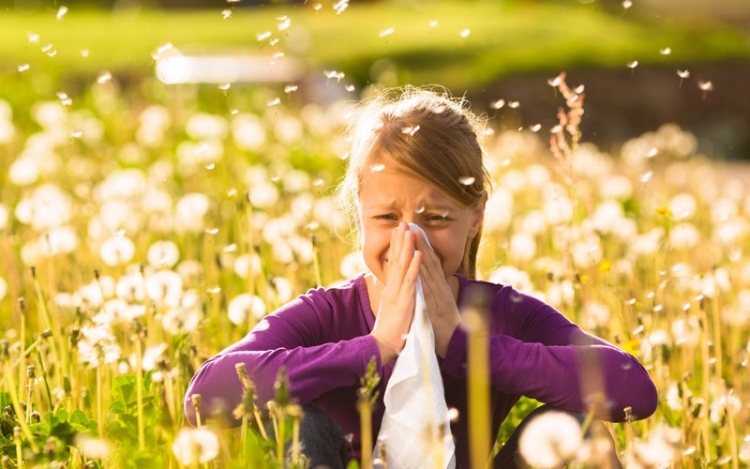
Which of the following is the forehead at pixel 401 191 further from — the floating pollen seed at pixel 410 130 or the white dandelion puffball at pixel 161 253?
the white dandelion puffball at pixel 161 253

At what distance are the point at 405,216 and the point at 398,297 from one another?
0.18 m

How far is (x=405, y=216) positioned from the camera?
79.8 inches

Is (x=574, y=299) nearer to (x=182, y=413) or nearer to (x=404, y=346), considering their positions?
(x=404, y=346)

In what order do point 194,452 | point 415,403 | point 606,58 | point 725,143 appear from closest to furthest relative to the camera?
point 194,452
point 415,403
point 725,143
point 606,58

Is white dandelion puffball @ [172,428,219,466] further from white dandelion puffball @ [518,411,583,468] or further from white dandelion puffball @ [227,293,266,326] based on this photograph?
white dandelion puffball @ [227,293,266,326]

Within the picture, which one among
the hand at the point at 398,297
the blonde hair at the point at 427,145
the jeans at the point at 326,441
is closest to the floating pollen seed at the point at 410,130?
the blonde hair at the point at 427,145

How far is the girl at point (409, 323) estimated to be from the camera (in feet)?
6.23

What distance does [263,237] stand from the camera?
3531 millimetres

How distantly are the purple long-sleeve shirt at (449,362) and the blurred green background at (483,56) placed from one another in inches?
114

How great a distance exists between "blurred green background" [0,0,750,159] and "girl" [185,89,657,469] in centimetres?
284

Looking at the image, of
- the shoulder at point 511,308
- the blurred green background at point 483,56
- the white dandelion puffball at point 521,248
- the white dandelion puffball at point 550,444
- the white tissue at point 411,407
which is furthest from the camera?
the blurred green background at point 483,56

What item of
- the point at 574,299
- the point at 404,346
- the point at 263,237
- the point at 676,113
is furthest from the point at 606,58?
the point at 404,346

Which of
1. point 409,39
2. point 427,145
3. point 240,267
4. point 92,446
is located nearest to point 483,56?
point 409,39

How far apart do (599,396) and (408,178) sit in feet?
2.35
